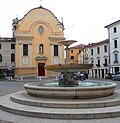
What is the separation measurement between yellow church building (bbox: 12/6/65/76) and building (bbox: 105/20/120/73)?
9.79 metres

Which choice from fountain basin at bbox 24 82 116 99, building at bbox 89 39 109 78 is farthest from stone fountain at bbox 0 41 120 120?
building at bbox 89 39 109 78

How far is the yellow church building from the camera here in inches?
1748

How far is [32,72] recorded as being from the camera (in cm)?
4484

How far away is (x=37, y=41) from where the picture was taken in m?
45.6

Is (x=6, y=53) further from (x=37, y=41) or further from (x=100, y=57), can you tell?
(x=100, y=57)

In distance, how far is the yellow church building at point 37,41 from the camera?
146 feet

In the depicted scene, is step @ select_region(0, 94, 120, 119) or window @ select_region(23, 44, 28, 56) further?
window @ select_region(23, 44, 28, 56)

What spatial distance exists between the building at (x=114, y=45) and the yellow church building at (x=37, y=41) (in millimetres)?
9794

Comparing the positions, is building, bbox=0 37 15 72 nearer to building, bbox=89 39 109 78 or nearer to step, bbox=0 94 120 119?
building, bbox=89 39 109 78

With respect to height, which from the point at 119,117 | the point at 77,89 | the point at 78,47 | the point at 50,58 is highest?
the point at 78,47

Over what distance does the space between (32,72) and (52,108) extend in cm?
3601

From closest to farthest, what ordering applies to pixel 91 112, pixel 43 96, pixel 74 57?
1. pixel 91 112
2. pixel 43 96
3. pixel 74 57

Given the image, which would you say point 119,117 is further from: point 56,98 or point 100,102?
point 56,98

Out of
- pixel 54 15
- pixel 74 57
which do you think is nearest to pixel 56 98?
pixel 54 15
